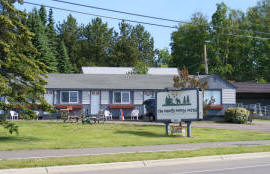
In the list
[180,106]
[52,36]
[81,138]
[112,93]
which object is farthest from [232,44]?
[81,138]

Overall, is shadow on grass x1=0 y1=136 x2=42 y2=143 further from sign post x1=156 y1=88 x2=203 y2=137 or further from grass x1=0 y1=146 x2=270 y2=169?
sign post x1=156 y1=88 x2=203 y2=137

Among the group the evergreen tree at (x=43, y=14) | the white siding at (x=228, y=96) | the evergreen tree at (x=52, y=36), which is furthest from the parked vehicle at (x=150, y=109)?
the evergreen tree at (x=43, y=14)

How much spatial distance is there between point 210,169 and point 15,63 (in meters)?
10.2

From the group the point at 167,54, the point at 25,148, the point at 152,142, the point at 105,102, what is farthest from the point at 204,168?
the point at 167,54

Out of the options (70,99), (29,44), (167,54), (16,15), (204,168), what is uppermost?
(167,54)

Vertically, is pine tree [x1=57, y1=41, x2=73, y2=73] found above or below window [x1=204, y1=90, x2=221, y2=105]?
above

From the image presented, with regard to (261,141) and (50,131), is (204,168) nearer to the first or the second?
(261,141)

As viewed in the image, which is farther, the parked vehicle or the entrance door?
the entrance door

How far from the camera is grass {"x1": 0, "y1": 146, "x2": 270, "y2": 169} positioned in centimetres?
1117

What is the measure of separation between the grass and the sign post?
5545 mm

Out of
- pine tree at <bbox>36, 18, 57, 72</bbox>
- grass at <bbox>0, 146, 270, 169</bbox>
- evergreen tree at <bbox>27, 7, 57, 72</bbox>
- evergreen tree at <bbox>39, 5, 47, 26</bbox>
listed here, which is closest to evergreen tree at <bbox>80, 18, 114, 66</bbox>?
evergreen tree at <bbox>39, 5, 47, 26</bbox>

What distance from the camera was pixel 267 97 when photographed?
45156 millimetres

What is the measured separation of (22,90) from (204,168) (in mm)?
9624

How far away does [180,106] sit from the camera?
70.2ft
